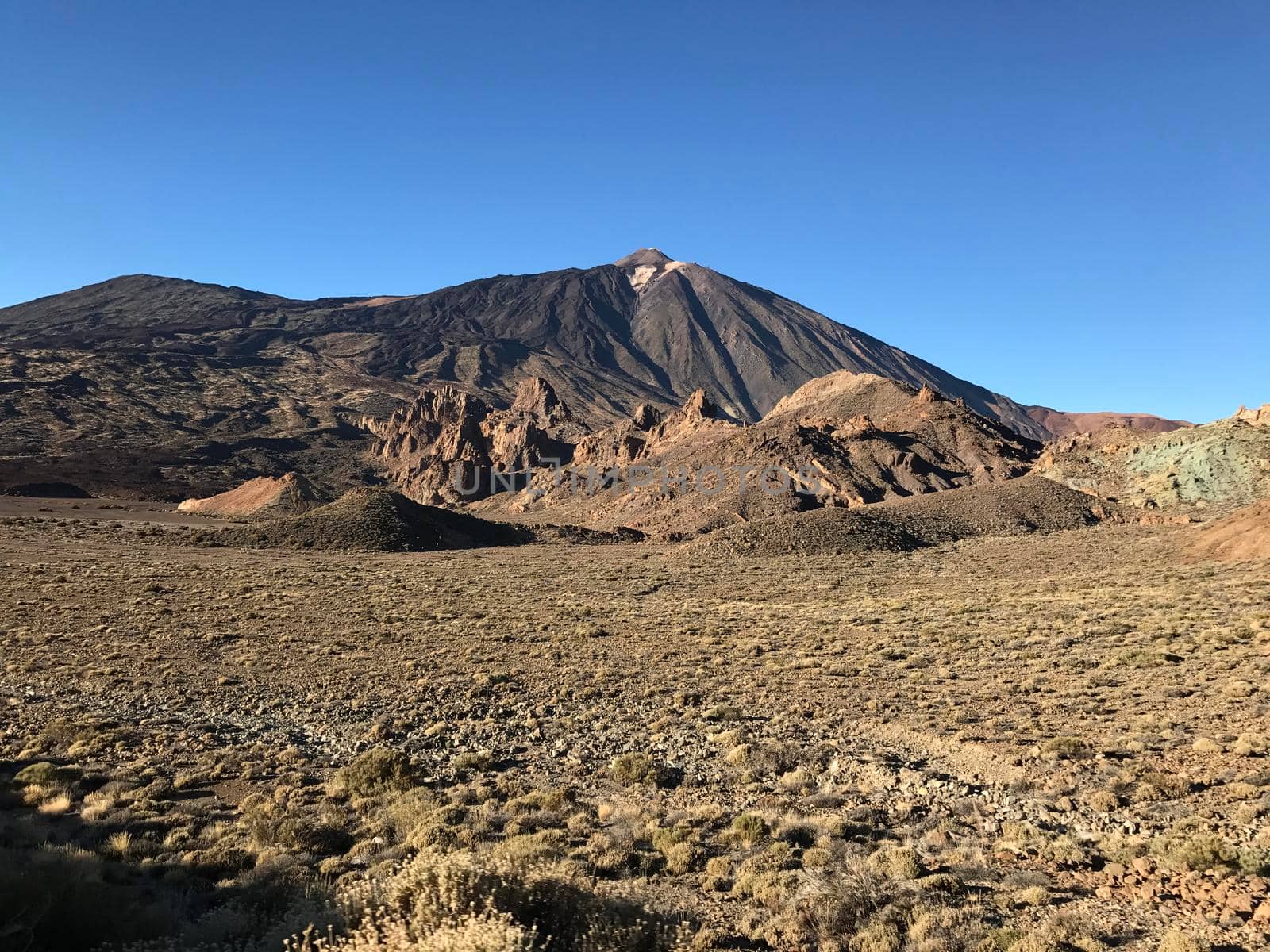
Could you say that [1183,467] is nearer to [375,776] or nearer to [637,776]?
[637,776]

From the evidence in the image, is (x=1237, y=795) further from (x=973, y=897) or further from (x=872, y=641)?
(x=872, y=641)

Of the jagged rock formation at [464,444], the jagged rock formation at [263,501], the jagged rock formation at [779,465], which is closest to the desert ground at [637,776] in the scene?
the jagged rock formation at [779,465]

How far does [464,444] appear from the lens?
336ft

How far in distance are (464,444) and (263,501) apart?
35005 millimetres

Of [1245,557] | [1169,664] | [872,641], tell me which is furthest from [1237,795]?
[1245,557]

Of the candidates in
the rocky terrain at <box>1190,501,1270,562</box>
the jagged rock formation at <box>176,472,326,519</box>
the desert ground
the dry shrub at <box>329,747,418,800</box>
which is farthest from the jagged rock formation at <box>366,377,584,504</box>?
the dry shrub at <box>329,747,418,800</box>

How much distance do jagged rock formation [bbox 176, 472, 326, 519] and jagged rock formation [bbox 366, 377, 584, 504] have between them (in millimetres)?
21767

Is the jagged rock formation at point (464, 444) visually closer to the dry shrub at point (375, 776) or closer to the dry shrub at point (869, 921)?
the dry shrub at point (375, 776)

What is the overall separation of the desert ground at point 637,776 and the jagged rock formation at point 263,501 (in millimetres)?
43316

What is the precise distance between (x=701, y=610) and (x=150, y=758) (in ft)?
64.6

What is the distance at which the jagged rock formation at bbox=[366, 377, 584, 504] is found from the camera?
312 ft

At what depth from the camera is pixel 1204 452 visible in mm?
52656

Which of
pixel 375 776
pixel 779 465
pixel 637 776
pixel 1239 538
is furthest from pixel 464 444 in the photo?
pixel 637 776

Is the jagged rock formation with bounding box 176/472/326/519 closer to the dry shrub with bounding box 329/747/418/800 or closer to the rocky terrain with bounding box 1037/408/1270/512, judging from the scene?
the dry shrub with bounding box 329/747/418/800
